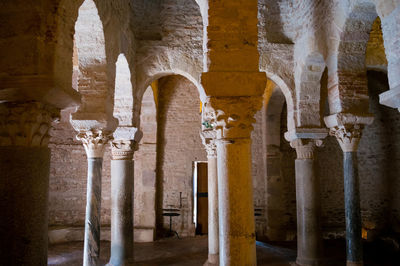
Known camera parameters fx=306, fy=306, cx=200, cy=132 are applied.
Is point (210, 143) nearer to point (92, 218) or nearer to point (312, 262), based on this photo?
point (92, 218)

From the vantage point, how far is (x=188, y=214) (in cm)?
Result: 1041

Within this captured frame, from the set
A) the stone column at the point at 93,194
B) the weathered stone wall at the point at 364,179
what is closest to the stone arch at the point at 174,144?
the weathered stone wall at the point at 364,179

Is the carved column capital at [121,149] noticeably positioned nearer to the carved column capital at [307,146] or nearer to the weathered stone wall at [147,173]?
the weathered stone wall at [147,173]

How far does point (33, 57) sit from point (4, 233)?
1.64 metres

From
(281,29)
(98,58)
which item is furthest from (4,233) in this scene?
(281,29)

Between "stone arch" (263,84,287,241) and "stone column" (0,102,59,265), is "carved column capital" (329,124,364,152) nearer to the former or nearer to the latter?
"stone arch" (263,84,287,241)

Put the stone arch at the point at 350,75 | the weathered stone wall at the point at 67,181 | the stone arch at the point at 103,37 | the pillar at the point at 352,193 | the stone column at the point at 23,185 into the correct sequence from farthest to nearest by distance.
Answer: the weathered stone wall at the point at 67,181 → the pillar at the point at 352,193 → the stone arch at the point at 350,75 → the stone arch at the point at 103,37 → the stone column at the point at 23,185

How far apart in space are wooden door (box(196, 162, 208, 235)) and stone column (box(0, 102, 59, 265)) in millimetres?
8723

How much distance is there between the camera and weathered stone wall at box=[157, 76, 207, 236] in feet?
34.3

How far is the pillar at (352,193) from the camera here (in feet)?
18.9

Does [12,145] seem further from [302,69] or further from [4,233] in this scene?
[302,69]

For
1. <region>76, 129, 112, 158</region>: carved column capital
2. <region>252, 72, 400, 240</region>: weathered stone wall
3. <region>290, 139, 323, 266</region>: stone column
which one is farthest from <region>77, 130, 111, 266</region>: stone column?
<region>252, 72, 400, 240</region>: weathered stone wall

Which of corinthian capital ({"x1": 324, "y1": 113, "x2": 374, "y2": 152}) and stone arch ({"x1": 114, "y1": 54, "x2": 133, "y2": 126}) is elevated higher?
stone arch ({"x1": 114, "y1": 54, "x2": 133, "y2": 126})

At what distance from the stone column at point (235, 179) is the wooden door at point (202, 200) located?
797 cm
